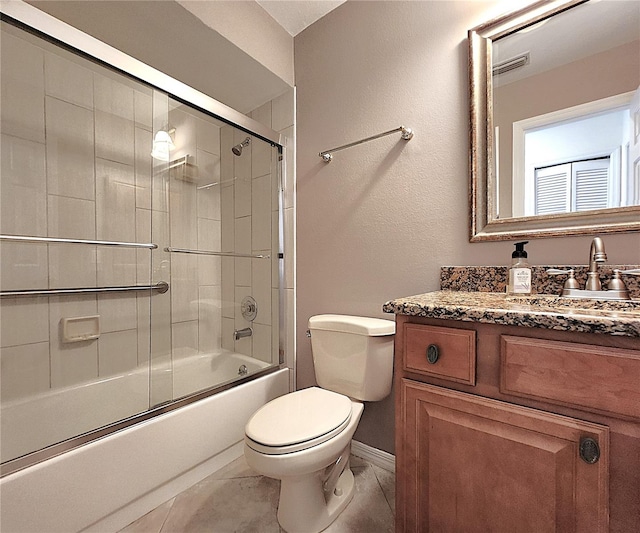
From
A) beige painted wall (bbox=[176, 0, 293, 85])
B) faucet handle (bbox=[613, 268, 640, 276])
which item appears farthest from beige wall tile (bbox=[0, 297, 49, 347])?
faucet handle (bbox=[613, 268, 640, 276])

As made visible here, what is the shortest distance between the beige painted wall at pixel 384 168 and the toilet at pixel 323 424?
22 cm

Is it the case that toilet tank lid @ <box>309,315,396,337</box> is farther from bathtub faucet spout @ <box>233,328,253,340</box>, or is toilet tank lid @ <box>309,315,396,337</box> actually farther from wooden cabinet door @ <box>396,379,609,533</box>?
bathtub faucet spout @ <box>233,328,253,340</box>

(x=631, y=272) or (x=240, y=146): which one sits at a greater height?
(x=240, y=146)

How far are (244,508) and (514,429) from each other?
1.09 meters

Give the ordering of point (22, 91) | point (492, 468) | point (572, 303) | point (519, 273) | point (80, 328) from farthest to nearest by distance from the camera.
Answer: point (80, 328) → point (22, 91) → point (519, 273) → point (572, 303) → point (492, 468)

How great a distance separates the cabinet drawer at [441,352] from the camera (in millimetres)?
763

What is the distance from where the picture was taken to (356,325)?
133 centimetres

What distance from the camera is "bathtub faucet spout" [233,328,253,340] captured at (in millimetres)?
1915

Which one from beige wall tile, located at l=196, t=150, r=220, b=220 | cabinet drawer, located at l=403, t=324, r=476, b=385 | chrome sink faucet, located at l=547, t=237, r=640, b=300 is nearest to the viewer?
cabinet drawer, located at l=403, t=324, r=476, b=385

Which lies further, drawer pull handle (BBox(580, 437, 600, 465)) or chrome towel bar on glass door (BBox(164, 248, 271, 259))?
chrome towel bar on glass door (BBox(164, 248, 271, 259))

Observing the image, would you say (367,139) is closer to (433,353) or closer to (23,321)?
(433,353)

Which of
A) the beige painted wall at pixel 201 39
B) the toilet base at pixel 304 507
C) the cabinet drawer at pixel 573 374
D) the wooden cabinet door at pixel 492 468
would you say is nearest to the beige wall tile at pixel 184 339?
the toilet base at pixel 304 507

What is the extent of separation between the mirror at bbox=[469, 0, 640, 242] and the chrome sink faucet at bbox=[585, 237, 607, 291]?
0.10m

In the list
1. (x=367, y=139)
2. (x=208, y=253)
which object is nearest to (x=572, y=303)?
(x=367, y=139)
